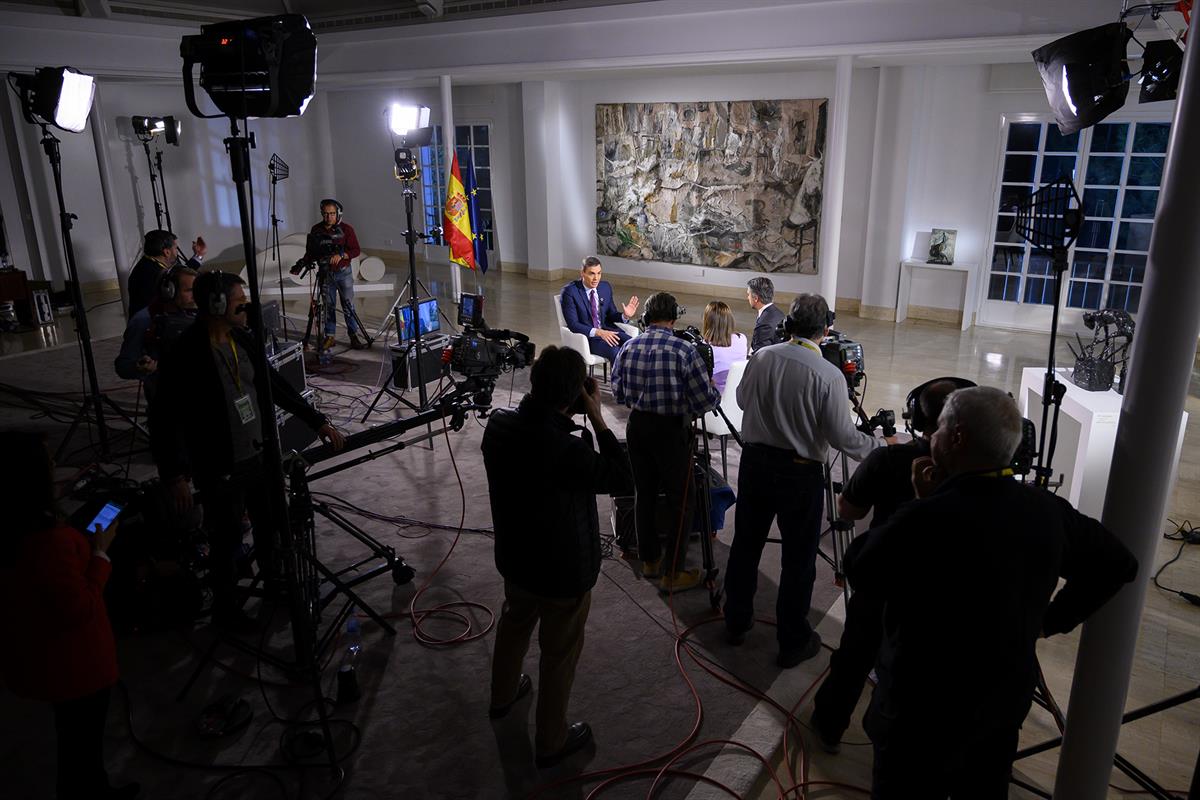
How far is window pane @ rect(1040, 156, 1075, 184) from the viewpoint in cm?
904

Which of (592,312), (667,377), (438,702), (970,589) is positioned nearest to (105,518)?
(438,702)

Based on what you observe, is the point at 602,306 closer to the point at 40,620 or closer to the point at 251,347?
the point at 251,347

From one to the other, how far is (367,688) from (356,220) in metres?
13.3

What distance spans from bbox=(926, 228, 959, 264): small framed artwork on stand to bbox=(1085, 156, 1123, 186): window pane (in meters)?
1.48

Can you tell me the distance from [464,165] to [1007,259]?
341 inches

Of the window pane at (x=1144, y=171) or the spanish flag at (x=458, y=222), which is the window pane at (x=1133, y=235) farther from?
the spanish flag at (x=458, y=222)

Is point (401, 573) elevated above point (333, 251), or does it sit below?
below

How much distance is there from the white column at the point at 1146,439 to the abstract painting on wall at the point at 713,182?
9.13m

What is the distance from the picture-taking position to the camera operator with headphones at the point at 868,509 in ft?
8.62

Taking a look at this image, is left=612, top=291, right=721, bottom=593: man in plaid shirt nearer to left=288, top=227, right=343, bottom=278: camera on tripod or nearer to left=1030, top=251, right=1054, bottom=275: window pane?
left=288, top=227, right=343, bottom=278: camera on tripod

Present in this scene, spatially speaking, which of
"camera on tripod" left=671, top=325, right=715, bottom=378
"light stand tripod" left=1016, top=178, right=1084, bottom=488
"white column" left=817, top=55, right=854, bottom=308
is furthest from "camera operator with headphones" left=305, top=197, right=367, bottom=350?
"light stand tripod" left=1016, top=178, right=1084, bottom=488

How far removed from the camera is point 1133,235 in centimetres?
893

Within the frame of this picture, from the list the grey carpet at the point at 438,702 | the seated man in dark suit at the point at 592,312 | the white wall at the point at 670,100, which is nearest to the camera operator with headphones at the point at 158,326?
the grey carpet at the point at 438,702

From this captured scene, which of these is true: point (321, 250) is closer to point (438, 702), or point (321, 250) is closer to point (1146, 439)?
point (438, 702)
